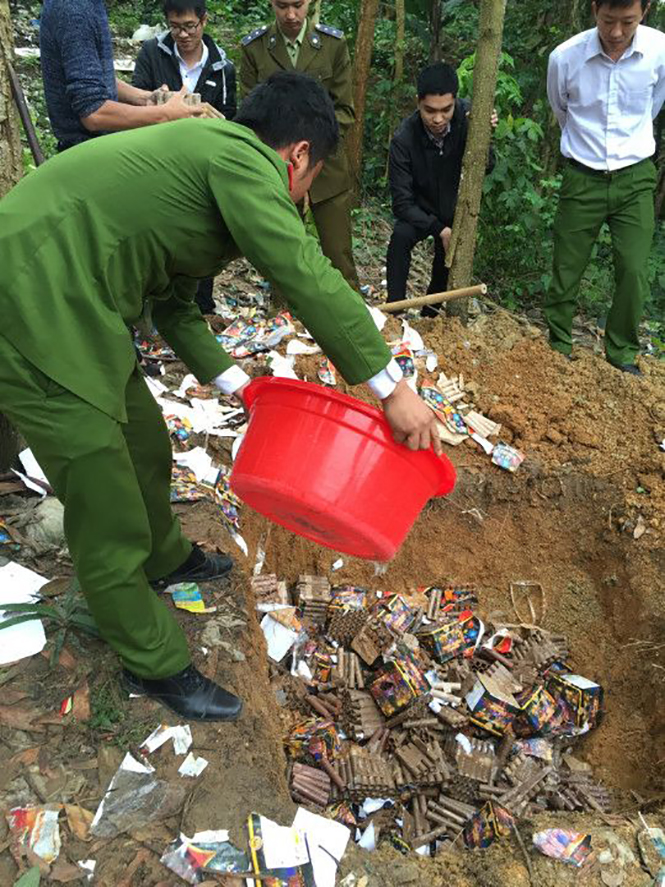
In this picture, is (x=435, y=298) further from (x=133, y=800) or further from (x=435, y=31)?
(x=435, y=31)

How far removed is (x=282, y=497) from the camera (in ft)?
7.33

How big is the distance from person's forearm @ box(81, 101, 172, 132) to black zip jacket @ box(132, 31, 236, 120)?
1.15 meters

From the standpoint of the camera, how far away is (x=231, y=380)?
8.49 ft

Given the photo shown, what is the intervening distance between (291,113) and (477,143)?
2.90 m

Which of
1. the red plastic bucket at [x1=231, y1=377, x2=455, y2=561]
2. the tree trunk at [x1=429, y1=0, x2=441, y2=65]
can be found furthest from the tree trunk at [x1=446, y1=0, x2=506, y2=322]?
the tree trunk at [x1=429, y1=0, x2=441, y2=65]

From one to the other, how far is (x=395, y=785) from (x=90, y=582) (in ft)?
6.08

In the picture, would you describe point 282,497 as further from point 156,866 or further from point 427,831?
point 427,831

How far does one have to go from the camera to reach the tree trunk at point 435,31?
8781mm

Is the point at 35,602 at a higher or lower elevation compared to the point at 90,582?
lower

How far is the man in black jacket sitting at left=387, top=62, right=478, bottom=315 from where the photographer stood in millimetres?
4648

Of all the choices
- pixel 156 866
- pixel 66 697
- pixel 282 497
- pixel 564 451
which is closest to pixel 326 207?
pixel 564 451

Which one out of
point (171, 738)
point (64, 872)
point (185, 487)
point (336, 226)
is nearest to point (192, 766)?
point (171, 738)

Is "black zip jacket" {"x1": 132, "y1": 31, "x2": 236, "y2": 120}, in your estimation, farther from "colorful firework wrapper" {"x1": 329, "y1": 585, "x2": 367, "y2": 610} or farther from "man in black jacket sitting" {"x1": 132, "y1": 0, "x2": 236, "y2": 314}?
"colorful firework wrapper" {"x1": 329, "y1": 585, "x2": 367, "y2": 610}

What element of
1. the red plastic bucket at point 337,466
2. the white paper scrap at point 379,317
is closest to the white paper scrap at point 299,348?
the white paper scrap at point 379,317
